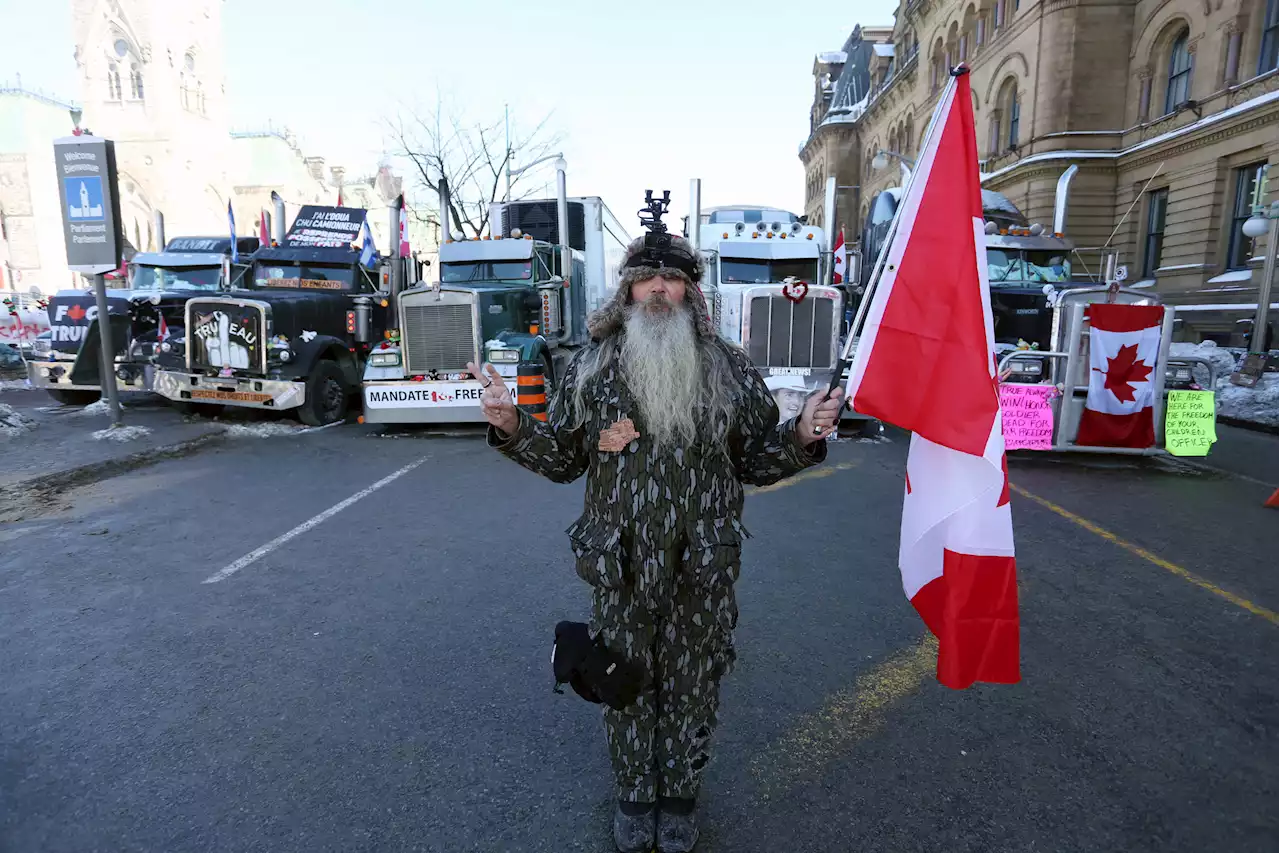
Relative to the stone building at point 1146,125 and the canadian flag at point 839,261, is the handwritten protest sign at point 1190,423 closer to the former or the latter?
the canadian flag at point 839,261

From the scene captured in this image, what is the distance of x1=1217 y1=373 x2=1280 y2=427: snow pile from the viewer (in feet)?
36.9

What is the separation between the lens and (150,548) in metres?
5.41

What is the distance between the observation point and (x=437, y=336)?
1039cm

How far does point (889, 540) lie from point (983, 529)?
337cm

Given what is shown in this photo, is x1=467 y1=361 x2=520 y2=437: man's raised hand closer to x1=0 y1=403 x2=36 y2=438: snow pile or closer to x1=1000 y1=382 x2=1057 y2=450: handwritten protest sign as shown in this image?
x1=1000 y1=382 x2=1057 y2=450: handwritten protest sign

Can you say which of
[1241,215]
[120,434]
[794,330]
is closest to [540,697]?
[794,330]

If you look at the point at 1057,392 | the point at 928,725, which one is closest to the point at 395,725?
the point at 928,725

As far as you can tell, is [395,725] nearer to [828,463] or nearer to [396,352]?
[828,463]

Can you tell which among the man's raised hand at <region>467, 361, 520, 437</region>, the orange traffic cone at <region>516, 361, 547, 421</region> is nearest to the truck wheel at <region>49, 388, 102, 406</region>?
the orange traffic cone at <region>516, 361, 547, 421</region>

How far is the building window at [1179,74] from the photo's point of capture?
72.0 ft

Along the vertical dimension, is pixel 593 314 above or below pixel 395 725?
above

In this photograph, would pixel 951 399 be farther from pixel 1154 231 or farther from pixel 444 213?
pixel 1154 231

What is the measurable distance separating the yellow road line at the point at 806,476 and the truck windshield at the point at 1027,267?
559 cm

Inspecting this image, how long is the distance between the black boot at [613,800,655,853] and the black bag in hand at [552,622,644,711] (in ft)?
1.23
